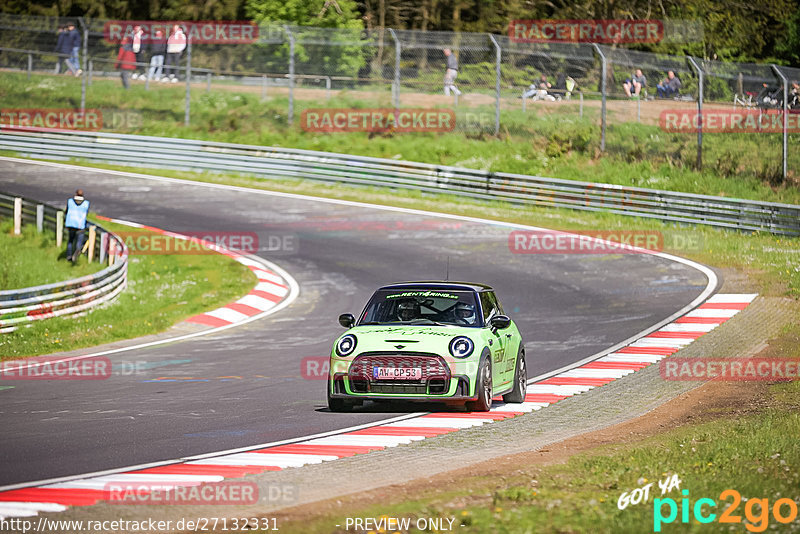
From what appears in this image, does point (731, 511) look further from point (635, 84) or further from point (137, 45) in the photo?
point (137, 45)

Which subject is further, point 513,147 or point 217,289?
point 513,147

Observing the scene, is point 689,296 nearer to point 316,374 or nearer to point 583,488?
point 316,374

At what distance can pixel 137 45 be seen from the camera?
130 feet

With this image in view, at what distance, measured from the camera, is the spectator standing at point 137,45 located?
39.1 meters

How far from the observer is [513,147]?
35.3 meters

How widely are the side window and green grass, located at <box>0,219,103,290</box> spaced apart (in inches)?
490

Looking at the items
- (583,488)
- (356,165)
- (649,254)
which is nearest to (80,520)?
(583,488)

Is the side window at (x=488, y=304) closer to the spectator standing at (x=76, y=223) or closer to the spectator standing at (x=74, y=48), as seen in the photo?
the spectator standing at (x=76, y=223)

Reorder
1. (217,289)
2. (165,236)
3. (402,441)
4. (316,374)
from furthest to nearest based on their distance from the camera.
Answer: (165,236) < (217,289) < (316,374) < (402,441)

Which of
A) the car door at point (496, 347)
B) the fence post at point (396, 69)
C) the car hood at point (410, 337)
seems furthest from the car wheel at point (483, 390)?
the fence post at point (396, 69)

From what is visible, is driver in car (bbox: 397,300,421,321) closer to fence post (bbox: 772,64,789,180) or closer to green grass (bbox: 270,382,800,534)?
green grass (bbox: 270,382,800,534)

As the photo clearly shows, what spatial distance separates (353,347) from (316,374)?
341cm

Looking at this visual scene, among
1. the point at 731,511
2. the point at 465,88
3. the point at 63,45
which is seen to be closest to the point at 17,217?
the point at 63,45

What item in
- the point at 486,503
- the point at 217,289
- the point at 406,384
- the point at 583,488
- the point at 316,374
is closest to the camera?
the point at 486,503
